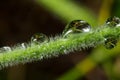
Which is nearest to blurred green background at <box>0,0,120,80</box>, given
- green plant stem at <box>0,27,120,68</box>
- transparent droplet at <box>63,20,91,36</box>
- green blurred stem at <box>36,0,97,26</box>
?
green blurred stem at <box>36,0,97,26</box>

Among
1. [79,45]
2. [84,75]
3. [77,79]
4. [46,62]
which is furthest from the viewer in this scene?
[46,62]

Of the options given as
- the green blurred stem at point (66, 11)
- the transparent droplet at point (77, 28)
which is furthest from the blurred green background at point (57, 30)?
the transparent droplet at point (77, 28)

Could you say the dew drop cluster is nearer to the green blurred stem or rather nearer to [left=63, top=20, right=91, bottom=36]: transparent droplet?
[left=63, top=20, right=91, bottom=36]: transparent droplet

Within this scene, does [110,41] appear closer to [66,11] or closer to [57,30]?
[66,11]

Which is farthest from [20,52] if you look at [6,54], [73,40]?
[73,40]

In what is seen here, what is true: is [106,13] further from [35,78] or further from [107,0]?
[35,78]

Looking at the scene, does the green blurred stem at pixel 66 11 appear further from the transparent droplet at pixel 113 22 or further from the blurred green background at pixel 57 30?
the transparent droplet at pixel 113 22
